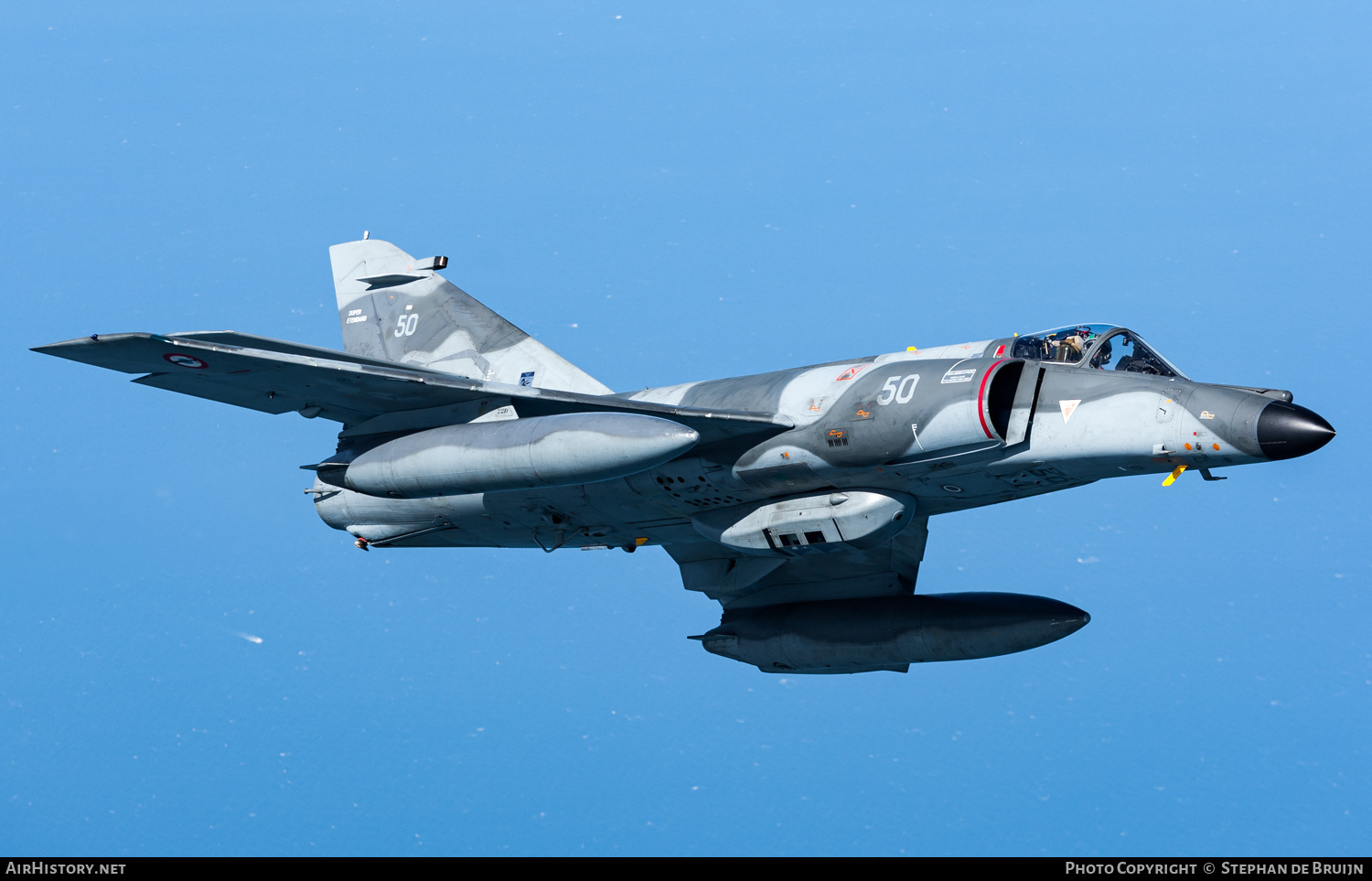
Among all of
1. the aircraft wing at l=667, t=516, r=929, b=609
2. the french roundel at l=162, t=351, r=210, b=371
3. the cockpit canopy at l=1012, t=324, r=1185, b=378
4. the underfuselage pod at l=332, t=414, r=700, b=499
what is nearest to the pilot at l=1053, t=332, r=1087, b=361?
the cockpit canopy at l=1012, t=324, r=1185, b=378

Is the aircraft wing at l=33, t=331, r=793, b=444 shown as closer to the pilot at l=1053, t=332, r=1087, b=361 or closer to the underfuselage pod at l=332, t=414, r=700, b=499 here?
the underfuselage pod at l=332, t=414, r=700, b=499

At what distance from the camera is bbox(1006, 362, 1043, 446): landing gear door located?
12172mm

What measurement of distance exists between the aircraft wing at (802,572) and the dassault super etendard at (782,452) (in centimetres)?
3

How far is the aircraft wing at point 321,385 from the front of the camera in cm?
1277

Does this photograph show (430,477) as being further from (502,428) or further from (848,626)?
(848,626)

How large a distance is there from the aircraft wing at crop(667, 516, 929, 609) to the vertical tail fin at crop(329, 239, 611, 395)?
231cm

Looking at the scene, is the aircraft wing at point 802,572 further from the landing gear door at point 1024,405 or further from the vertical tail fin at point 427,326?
the landing gear door at point 1024,405

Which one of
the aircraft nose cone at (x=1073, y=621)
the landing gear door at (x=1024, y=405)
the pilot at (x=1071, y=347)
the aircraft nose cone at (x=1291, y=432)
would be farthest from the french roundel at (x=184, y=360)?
Result: the aircraft nose cone at (x=1291, y=432)

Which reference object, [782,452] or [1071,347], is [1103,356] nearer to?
[1071,347]

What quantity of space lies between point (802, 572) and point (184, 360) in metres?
6.96

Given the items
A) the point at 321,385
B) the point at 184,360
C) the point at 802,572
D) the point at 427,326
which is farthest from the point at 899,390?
the point at 427,326

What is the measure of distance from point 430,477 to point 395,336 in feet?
16.0

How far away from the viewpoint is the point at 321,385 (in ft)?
45.9
